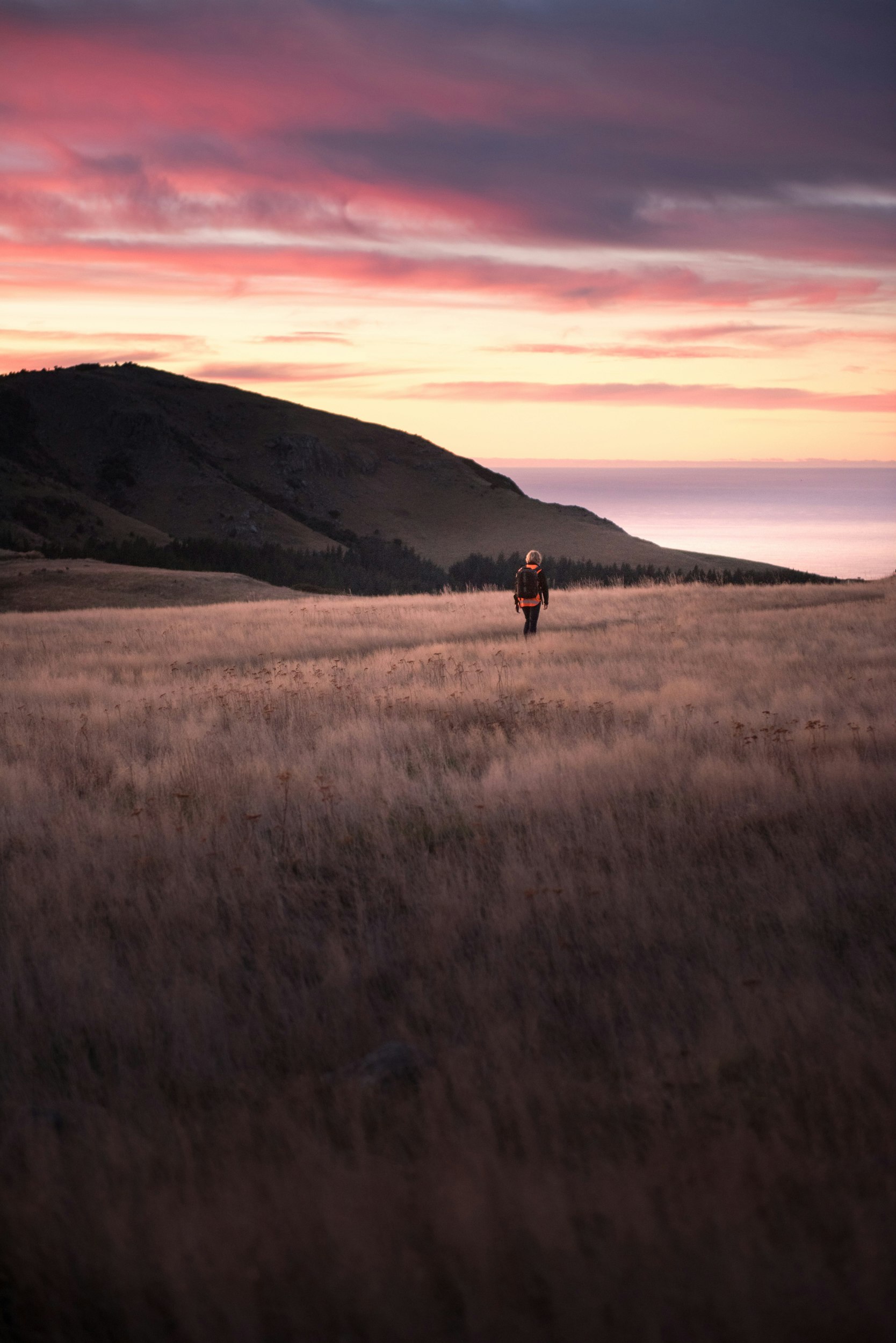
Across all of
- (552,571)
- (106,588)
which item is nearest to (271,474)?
(552,571)

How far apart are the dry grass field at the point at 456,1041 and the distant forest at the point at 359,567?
138 ft

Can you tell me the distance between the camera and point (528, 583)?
56.6ft

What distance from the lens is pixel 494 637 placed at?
59.2ft

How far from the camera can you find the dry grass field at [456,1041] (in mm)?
2201

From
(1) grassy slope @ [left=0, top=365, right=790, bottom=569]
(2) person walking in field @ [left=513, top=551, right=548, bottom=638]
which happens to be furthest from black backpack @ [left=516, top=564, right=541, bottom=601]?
(1) grassy slope @ [left=0, top=365, right=790, bottom=569]

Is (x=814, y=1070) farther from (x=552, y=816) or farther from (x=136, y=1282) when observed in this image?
(x=552, y=816)

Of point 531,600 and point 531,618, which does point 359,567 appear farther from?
point 531,600

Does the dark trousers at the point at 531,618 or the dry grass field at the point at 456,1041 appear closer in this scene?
the dry grass field at the point at 456,1041

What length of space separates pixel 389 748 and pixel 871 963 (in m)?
5.04

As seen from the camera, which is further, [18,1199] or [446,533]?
[446,533]

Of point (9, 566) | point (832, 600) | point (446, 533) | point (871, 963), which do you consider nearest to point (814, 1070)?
point (871, 963)

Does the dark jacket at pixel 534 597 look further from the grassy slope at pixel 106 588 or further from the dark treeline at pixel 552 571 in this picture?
the dark treeline at pixel 552 571

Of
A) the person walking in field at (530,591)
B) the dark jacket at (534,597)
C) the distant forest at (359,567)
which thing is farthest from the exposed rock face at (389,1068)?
the distant forest at (359,567)

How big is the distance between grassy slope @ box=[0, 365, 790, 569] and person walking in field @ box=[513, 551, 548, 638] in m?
91.9
